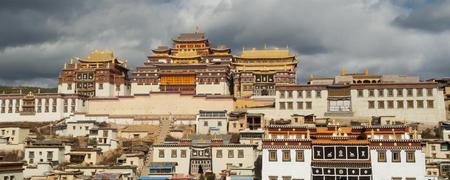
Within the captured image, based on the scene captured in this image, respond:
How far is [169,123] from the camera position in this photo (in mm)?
72375

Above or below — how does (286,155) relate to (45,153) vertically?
above

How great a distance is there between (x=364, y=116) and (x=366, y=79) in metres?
7.50

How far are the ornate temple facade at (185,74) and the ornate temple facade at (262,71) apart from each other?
2289 millimetres

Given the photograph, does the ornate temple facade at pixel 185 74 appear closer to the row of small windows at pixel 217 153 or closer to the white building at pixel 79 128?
the white building at pixel 79 128

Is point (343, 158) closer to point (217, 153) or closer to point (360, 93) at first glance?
point (217, 153)

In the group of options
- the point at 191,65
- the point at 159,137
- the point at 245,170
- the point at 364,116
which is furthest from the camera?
the point at 191,65

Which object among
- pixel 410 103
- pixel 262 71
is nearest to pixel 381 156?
pixel 410 103

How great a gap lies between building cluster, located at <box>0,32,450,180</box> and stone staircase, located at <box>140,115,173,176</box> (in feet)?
0.71

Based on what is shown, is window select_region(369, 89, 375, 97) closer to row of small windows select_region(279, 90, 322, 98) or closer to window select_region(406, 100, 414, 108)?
window select_region(406, 100, 414, 108)

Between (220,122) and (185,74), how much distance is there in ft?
76.9

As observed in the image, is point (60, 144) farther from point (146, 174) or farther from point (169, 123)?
point (169, 123)

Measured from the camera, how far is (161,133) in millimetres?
67688

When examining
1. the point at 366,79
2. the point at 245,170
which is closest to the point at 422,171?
the point at 245,170

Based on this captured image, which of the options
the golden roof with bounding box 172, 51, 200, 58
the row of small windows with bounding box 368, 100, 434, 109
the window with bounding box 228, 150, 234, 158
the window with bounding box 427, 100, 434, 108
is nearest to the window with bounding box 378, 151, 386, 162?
the window with bounding box 228, 150, 234, 158
